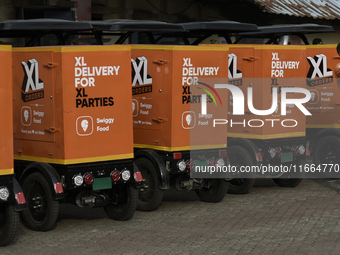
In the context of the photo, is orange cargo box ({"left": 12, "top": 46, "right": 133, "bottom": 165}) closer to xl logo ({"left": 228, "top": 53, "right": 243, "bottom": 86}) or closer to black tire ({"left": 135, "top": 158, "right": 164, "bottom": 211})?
black tire ({"left": 135, "top": 158, "right": 164, "bottom": 211})

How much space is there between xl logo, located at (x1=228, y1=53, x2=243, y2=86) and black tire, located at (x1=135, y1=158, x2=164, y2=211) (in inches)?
93.7

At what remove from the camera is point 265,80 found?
40.4ft

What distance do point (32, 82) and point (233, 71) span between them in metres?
4.12

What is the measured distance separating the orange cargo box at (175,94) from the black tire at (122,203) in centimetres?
113

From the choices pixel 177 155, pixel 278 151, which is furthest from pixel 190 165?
pixel 278 151

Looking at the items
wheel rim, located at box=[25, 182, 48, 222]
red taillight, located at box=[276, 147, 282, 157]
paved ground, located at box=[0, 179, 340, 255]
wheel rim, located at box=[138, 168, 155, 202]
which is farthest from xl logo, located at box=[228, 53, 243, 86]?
wheel rim, located at box=[25, 182, 48, 222]

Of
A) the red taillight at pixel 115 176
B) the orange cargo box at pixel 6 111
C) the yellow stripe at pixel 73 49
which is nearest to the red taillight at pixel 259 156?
the red taillight at pixel 115 176

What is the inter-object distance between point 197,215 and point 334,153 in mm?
4301

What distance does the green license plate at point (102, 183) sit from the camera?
9.73 m

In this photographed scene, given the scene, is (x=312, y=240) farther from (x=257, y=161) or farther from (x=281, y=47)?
(x=281, y=47)

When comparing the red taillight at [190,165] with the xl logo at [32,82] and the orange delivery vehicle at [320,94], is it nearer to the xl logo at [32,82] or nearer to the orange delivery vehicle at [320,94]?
the xl logo at [32,82]

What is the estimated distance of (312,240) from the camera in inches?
365

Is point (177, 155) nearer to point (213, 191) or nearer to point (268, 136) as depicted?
point (213, 191)

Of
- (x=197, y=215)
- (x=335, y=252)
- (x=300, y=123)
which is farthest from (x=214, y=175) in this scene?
(x=335, y=252)
